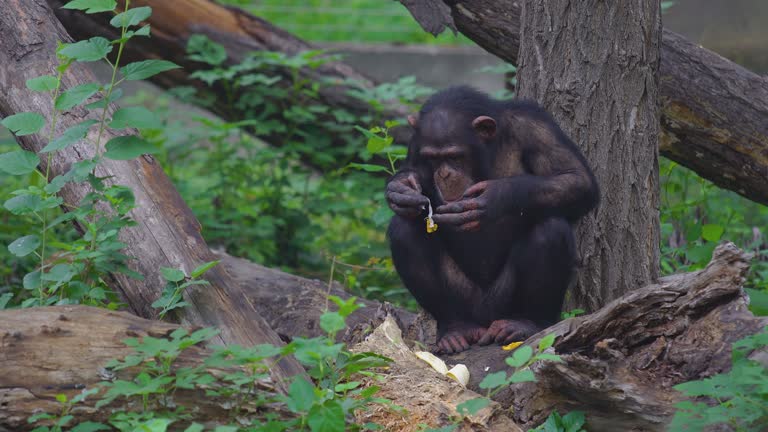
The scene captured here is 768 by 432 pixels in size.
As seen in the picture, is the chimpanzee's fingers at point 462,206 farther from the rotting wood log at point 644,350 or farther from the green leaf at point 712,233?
the green leaf at point 712,233

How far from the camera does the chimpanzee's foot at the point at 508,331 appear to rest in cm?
455

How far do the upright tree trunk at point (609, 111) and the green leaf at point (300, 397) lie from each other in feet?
7.73

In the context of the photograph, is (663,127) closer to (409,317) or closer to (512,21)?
(512,21)

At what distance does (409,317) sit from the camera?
5238mm

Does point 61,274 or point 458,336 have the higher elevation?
point 61,274

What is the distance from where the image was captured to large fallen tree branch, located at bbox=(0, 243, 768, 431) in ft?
10.4

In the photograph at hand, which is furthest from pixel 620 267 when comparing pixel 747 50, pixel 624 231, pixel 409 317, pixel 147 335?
pixel 747 50

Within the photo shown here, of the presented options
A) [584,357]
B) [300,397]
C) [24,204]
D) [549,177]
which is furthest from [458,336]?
[24,204]

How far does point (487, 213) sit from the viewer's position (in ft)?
15.2

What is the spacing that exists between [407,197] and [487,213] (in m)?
0.43

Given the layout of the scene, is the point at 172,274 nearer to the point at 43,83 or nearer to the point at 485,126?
the point at 43,83

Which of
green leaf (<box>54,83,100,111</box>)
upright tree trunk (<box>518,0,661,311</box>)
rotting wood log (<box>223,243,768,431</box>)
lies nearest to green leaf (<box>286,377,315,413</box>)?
rotting wood log (<box>223,243,768,431</box>)

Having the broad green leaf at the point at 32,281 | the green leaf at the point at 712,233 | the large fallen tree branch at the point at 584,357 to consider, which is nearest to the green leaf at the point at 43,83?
the broad green leaf at the point at 32,281

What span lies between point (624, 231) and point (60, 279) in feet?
9.25
